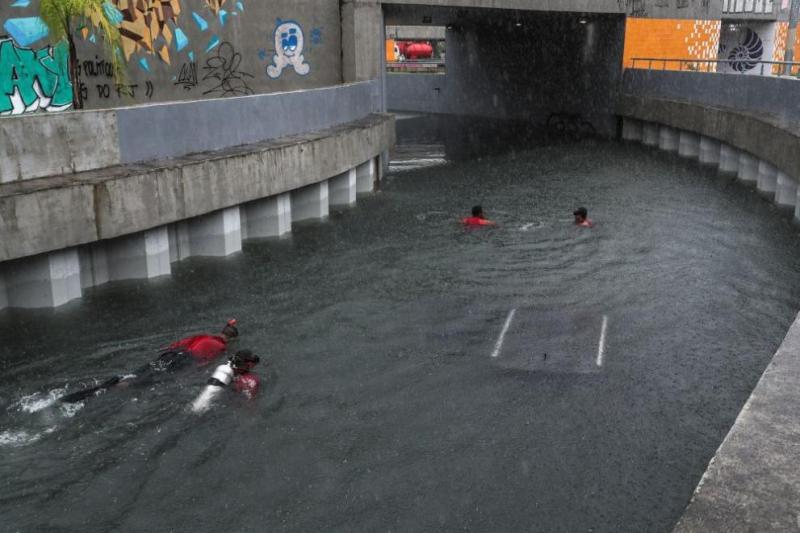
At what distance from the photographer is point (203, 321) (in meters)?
14.3

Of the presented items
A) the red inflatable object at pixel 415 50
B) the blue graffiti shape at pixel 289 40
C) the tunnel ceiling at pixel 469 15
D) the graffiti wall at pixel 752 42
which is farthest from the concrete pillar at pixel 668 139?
the red inflatable object at pixel 415 50

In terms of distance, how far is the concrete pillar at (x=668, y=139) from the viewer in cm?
3806

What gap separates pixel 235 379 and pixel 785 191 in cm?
1855

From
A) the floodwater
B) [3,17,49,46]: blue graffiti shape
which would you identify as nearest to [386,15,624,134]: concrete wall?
the floodwater

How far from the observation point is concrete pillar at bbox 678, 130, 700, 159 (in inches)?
1412

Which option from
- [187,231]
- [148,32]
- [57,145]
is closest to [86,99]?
[148,32]

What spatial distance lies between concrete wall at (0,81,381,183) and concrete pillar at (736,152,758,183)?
14.6 metres

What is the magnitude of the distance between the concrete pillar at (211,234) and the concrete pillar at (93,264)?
2453 millimetres

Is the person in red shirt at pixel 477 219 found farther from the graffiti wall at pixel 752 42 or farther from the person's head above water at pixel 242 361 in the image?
the graffiti wall at pixel 752 42

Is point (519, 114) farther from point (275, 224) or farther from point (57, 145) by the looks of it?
point (57, 145)

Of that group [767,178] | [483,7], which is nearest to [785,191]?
[767,178]

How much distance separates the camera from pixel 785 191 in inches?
946

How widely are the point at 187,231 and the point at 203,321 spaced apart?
14.0ft

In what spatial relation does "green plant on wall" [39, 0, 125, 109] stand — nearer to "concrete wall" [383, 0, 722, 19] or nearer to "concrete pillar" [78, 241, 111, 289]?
"concrete pillar" [78, 241, 111, 289]
